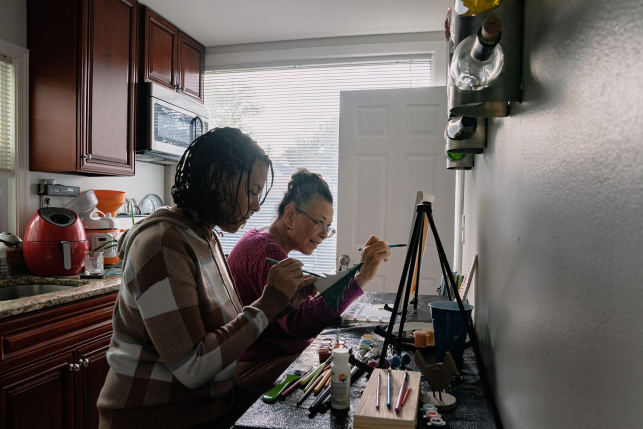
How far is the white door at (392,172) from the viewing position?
338cm

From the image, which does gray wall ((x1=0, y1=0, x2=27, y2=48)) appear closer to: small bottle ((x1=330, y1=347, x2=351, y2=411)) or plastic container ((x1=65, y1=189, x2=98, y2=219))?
plastic container ((x1=65, y1=189, x2=98, y2=219))

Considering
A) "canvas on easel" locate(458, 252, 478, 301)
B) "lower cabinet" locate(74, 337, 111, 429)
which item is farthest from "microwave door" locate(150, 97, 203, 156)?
"canvas on easel" locate(458, 252, 478, 301)

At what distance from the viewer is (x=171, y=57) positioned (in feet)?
11.9

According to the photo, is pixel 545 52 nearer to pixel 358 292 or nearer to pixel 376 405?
pixel 376 405

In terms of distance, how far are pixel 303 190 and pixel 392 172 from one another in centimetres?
169

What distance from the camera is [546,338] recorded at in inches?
21.9

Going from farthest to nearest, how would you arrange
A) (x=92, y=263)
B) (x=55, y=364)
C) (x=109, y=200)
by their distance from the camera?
(x=109, y=200) → (x=92, y=263) → (x=55, y=364)

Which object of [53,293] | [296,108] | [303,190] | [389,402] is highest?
[296,108]

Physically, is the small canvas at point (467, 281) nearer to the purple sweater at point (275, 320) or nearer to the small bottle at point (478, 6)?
the purple sweater at point (275, 320)

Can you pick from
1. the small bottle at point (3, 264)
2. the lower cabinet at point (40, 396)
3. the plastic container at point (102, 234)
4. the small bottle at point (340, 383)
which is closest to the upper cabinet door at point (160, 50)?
the plastic container at point (102, 234)

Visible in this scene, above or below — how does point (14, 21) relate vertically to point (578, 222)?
above

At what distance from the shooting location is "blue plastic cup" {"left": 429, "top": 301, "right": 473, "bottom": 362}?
114cm

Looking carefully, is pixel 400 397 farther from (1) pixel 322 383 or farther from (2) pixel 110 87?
(2) pixel 110 87

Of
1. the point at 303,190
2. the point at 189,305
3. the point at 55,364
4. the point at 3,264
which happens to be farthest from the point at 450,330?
the point at 3,264
